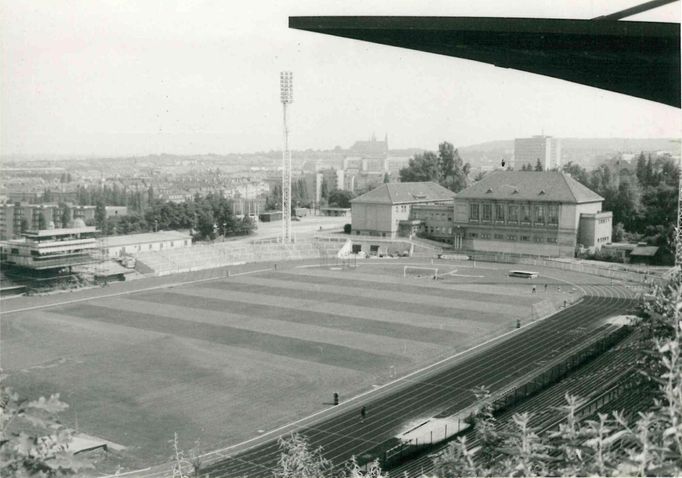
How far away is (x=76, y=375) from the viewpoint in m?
21.5

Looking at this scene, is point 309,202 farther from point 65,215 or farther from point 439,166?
point 65,215

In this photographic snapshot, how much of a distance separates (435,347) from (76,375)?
472 inches

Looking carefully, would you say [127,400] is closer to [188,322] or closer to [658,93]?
[188,322]

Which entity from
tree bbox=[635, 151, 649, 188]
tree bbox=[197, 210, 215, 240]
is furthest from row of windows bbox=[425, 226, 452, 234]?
Answer: tree bbox=[197, 210, 215, 240]

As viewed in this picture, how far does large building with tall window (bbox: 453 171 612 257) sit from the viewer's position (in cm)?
4478

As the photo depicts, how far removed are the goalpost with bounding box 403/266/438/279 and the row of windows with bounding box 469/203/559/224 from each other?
8.16m

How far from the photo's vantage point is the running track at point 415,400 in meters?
15.3

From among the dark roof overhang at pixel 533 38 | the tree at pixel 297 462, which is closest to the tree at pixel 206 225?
the tree at pixel 297 462

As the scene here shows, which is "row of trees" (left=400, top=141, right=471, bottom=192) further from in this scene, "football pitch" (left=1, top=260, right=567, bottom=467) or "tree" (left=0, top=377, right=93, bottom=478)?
"tree" (left=0, top=377, right=93, bottom=478)

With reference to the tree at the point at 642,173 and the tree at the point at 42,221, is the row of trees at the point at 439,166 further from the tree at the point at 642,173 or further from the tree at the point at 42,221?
the tree at the point at 42,221

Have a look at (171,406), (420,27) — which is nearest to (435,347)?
(171,406)

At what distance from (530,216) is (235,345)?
90.4 feet

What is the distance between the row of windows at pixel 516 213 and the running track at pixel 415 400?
59.5 feet

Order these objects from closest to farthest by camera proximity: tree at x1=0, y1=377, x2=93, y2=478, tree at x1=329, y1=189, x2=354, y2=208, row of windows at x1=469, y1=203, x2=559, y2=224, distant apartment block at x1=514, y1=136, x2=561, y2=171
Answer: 1. tree at x1=0, y1=377, x2=93, y2=478
2. row of windows at x1=469, y1=203, x2=559, y2=224
3. tree at x1=329, y1=189, x2=354, y2=208
4. distant apartment block at x1=514, y1=136, x2=561, y2=171
